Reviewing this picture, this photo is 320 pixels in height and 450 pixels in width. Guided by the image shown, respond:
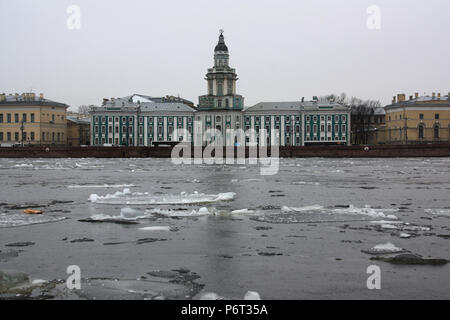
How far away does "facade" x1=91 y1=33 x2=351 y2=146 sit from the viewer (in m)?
97.2

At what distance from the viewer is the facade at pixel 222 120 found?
319ft

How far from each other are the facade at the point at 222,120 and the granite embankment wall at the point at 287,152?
21.5m

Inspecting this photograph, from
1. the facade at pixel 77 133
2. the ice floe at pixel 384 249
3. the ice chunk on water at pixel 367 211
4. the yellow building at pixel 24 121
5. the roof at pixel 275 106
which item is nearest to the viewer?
the ice floe at pixel 384 249

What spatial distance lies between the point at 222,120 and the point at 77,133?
2883 centimetres

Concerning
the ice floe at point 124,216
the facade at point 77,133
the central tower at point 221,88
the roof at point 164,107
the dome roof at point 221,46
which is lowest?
the ice floe at point 124,216

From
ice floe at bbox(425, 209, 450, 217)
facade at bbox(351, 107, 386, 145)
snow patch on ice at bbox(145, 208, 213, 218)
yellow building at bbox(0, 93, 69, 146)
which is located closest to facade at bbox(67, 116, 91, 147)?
yellow building at bbox(0, 93, 69, 146)

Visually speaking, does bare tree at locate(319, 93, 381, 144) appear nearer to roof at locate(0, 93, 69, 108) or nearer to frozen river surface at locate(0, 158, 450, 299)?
roof at locate(0, 93, 69, 108)

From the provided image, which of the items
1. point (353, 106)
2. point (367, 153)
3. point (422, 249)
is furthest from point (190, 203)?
point (353, 106)

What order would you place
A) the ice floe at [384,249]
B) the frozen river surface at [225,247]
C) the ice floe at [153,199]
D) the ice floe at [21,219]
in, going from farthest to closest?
the ice floe at [153,199], the ice floe at [21,219], the ice floe at [384,249], the frozen river surface at [225,247]

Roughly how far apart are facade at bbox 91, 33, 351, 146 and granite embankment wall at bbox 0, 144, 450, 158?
2151 centimetres

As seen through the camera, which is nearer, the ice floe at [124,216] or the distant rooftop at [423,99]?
the ice floe at [124,216]

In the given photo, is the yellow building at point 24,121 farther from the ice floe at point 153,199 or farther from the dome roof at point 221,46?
the ice floe at point 153,199

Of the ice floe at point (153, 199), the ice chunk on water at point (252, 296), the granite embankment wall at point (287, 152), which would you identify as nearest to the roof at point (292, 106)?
the granite embankment wall at point (287, 152)
